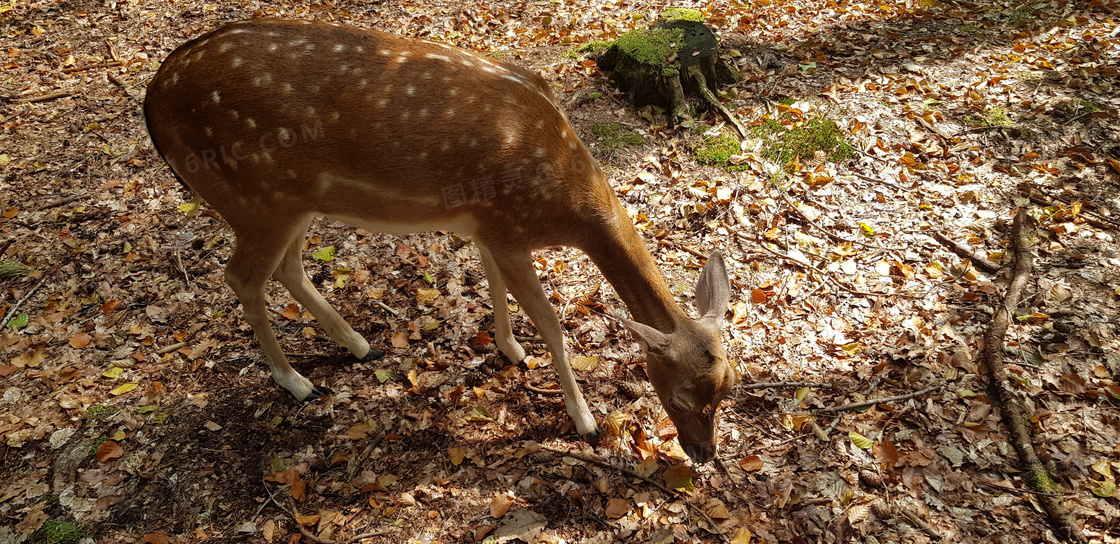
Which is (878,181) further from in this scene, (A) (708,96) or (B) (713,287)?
(B) (713,287)

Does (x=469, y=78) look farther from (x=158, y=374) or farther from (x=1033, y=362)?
(x=1033, y=362)

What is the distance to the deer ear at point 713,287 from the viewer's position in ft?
11.1

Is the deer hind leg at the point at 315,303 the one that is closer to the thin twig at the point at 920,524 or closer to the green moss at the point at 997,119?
the thin twig at the point at 920,524

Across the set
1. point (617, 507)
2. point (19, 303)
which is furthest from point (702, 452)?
point (19, 303)

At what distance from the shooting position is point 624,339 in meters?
4.45

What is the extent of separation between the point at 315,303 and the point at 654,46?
13.5 feet

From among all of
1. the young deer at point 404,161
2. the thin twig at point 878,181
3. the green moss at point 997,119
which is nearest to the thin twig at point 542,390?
the young deer at point 404,161

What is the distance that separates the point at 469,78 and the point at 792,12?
5805mm

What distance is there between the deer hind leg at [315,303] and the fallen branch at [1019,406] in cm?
392

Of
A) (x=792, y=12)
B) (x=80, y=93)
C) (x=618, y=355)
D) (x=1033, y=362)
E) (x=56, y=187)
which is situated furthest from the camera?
(x=792, y=12)

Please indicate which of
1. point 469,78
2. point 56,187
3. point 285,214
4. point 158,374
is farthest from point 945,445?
point 56,187

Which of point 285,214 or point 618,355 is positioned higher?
point 285,214

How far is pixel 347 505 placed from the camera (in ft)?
11.4

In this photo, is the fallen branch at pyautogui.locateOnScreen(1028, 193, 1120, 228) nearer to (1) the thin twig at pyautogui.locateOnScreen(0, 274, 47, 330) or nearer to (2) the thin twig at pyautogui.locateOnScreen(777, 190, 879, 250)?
(2) the thin twig at pyautogui.locateOnScreen(777, 190, 879, 250)
